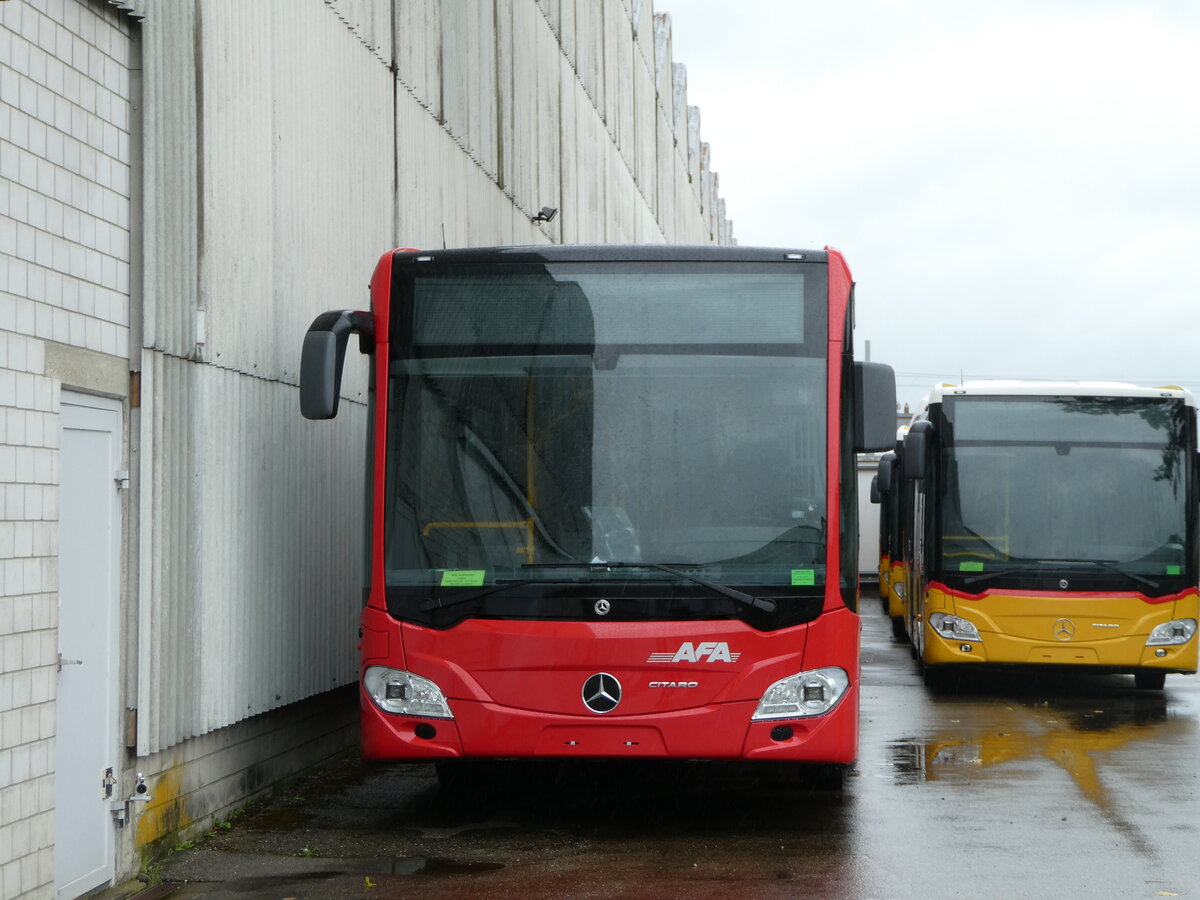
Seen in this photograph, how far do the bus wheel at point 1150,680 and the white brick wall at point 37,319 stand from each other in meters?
12.1

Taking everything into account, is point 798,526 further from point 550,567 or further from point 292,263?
point 292,263

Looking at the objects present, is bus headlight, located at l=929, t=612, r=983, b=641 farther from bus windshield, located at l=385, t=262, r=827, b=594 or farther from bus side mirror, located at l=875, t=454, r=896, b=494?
bus windshield, located at l=385, t=262, r=827, b=594

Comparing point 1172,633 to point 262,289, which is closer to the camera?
point 262,289

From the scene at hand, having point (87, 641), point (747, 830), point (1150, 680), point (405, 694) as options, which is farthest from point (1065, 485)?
point (87, 641)

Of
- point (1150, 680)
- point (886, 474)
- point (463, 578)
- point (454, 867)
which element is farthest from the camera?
point (886, 474)

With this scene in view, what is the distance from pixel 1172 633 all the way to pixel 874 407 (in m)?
7.55

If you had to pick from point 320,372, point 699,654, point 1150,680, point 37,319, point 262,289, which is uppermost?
point 262,289

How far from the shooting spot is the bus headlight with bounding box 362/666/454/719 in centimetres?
843

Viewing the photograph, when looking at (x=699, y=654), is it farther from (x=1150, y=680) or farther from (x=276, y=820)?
(x=1150, y=680)

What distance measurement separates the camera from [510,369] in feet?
28.4

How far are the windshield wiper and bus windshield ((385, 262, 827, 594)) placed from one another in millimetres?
14

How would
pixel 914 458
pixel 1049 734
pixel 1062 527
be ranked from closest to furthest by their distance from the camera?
pixel 914 458
pixel 1049 734
pixel 1062 527

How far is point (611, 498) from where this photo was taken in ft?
27.8

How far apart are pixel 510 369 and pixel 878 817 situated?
3.22m
